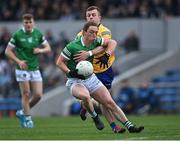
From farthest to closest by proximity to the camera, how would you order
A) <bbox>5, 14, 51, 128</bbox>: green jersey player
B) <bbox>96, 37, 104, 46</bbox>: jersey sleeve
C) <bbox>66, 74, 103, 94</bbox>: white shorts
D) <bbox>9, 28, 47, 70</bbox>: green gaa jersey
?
<bbox>9, 28, 47, 70</bbox>: green gaa jersey, <bbox>5, 14, 51, 128</bbox>: green jersey player, <bbox>96, 37, 104, 46</bbox>: jersey sleeve, <bbox>66, 74, 103, 94</bbox>: white shorts

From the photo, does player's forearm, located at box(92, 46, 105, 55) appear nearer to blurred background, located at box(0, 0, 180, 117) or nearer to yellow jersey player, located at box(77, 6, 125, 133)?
yellow jersey player, located at box(77, 6, 125, 133)

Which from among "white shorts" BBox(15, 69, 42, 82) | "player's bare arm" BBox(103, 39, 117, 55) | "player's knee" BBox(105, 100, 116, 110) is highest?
"player's bare arm" BBox(103, 39, 117, 55)

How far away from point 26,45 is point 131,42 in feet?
47.9

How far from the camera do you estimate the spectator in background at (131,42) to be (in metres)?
34.4

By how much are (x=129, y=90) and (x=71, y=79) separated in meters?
14.7

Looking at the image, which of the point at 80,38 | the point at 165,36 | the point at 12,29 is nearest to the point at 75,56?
the point at 80,38

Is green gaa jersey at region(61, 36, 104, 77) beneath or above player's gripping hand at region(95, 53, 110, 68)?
above

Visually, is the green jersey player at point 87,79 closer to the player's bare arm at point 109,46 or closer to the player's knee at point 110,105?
the player's knee at point 110,105

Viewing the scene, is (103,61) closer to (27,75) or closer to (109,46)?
(109,46)

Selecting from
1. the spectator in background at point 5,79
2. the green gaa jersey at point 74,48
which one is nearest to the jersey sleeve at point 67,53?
the green gaa jersey at point 74,48

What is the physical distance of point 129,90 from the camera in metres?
30.9

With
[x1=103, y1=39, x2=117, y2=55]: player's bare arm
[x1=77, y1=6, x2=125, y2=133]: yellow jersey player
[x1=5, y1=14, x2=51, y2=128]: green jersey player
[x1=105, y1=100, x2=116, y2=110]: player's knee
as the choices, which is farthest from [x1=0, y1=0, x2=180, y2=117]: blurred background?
[x1=105, y1=100, x2=116, y2=110]: player's knee

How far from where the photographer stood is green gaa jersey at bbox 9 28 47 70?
2031cm

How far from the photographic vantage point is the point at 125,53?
35.1 metres
